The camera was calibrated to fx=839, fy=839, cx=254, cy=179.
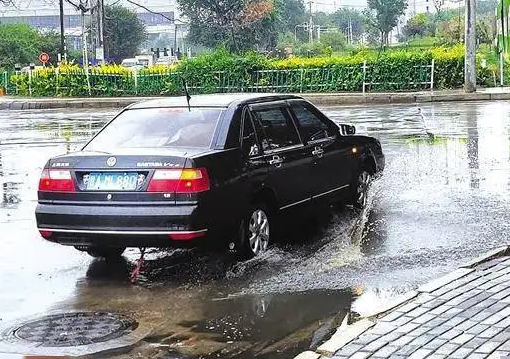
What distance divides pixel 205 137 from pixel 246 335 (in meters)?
2.44

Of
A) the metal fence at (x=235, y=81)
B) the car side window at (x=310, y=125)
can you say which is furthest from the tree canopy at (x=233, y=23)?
the car side window at (x=310, y=125)

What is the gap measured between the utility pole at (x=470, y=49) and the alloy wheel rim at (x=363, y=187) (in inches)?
849

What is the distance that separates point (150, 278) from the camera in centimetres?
721

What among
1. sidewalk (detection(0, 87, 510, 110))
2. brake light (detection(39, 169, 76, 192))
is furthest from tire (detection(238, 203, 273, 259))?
sidewalk (detection(0, 87, 510, 110))

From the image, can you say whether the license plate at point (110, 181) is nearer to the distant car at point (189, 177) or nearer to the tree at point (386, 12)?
the distant car at point (189, 177)

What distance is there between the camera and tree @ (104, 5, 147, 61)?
76875mm

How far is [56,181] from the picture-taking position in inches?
284

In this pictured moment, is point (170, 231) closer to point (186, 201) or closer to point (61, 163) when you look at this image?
point (186, 201)

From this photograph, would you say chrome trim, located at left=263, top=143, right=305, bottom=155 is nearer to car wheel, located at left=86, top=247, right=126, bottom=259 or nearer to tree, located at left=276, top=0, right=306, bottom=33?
car wheel, located at left=86, top=247, right=126, bottom=259

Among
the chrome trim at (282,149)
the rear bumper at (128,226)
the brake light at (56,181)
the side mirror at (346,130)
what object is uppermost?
the side mirror at (346,130)

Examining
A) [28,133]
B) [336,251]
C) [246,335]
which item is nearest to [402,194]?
[336,251]

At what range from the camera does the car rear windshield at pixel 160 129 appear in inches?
299

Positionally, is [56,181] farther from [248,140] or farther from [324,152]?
[324,152]

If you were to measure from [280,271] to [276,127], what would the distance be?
1718mm
